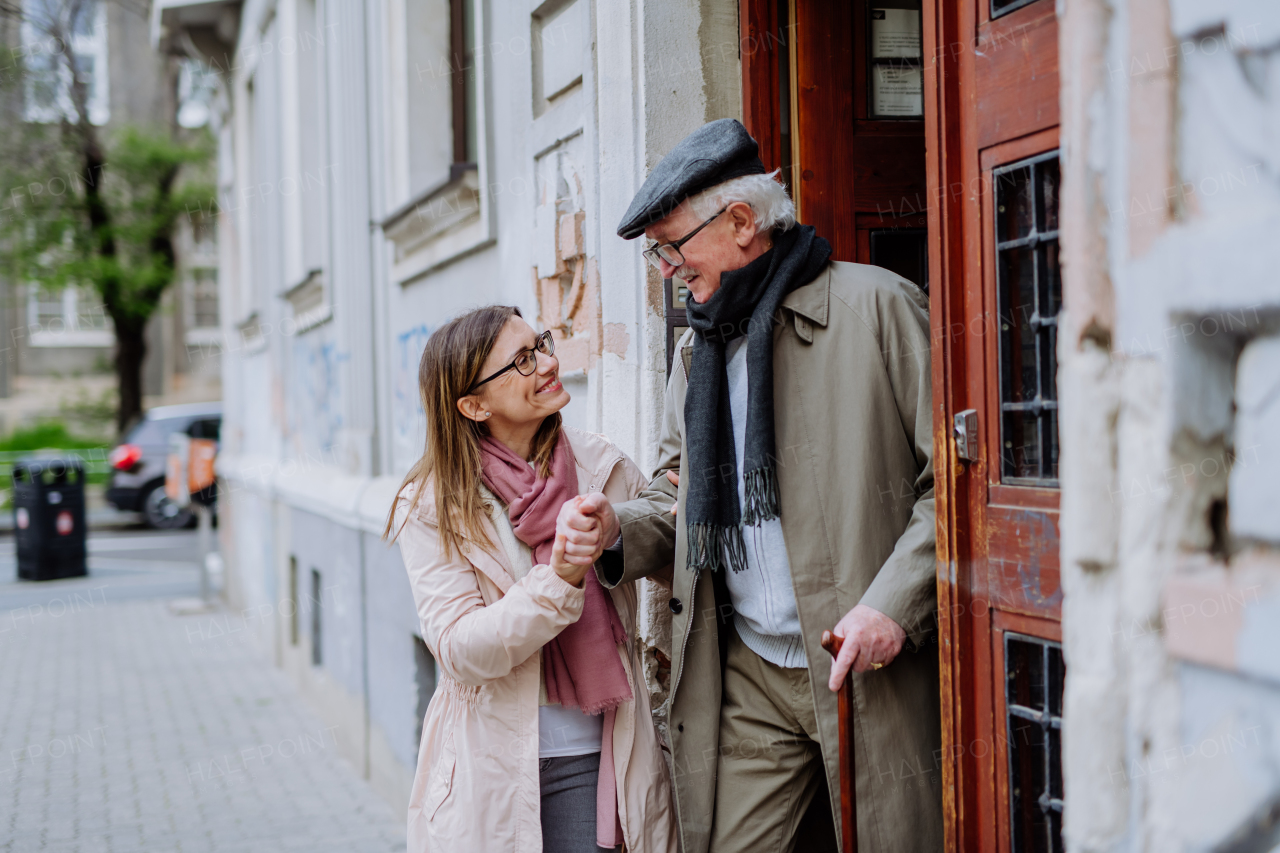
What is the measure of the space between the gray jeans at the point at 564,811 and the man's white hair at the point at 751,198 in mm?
1228

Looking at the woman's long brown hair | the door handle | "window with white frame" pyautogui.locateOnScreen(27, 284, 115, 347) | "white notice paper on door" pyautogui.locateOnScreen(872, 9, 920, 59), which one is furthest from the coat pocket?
"window with white frame" pyautogui.locateOnScreen(27, 284, 115, 347)

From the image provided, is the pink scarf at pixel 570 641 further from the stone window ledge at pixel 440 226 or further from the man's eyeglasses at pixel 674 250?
the stone window ledge at pixel 440 226

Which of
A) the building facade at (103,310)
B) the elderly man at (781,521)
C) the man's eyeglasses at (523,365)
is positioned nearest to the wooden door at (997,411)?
the elderly man at (781,521)

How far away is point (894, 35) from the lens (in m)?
3.49

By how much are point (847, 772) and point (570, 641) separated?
66cm

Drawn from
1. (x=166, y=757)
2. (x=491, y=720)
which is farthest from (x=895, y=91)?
(x=166, y=757)

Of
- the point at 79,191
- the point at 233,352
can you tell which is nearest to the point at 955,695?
the point at 233,352

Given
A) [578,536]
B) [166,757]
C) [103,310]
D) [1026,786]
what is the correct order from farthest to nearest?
[103,310]
[166,757]
[578,536]
[1026,786]

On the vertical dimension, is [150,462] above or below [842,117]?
below

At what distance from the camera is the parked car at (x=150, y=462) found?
17.7m

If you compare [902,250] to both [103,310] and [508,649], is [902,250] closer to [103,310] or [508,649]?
[508,649]

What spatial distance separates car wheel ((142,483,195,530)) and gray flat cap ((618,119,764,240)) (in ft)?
55.1

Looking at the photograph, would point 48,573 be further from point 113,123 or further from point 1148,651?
point 113,123

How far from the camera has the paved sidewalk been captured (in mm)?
5266
